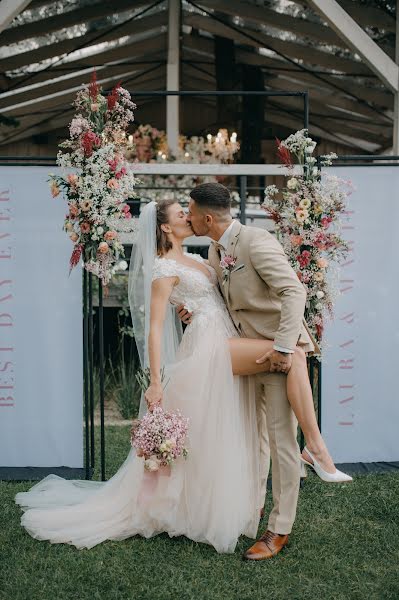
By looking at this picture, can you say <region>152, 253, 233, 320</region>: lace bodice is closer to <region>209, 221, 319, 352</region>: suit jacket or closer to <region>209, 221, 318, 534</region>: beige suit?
<region>209, 221, 319, 352</region>: suit jacket

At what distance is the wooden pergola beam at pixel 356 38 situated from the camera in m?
5.60

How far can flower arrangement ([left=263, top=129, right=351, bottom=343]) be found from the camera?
13.7 feet

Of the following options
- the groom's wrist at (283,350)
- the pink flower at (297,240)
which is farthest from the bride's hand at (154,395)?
the pink flower at (297,240)

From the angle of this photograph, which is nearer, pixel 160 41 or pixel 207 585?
pixel 207 585

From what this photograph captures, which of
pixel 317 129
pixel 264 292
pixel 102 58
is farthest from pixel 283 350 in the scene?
pixel 317 129

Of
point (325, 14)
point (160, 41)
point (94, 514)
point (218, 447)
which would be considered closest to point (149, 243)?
point (218, 447)

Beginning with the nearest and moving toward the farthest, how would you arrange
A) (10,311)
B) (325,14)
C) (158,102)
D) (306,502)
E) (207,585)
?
(207,585)
(306,502)
(10,311)
(325,14)
(158,102)

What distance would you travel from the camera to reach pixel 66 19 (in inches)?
331

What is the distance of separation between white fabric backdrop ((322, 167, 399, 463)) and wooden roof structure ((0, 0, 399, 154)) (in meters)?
1.97

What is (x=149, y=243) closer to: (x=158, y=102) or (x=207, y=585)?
(x=207, y=585)

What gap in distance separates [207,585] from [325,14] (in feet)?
14.3

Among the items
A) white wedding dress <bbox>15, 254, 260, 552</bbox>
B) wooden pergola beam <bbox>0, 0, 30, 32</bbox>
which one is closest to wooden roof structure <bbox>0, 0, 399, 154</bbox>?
wooden pergola beam <bbox>0, 0, 30, 32</bbox>

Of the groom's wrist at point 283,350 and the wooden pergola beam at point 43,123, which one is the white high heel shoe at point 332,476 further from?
the wooden pergola beam at point 43,123

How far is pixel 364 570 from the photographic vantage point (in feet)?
10.6
